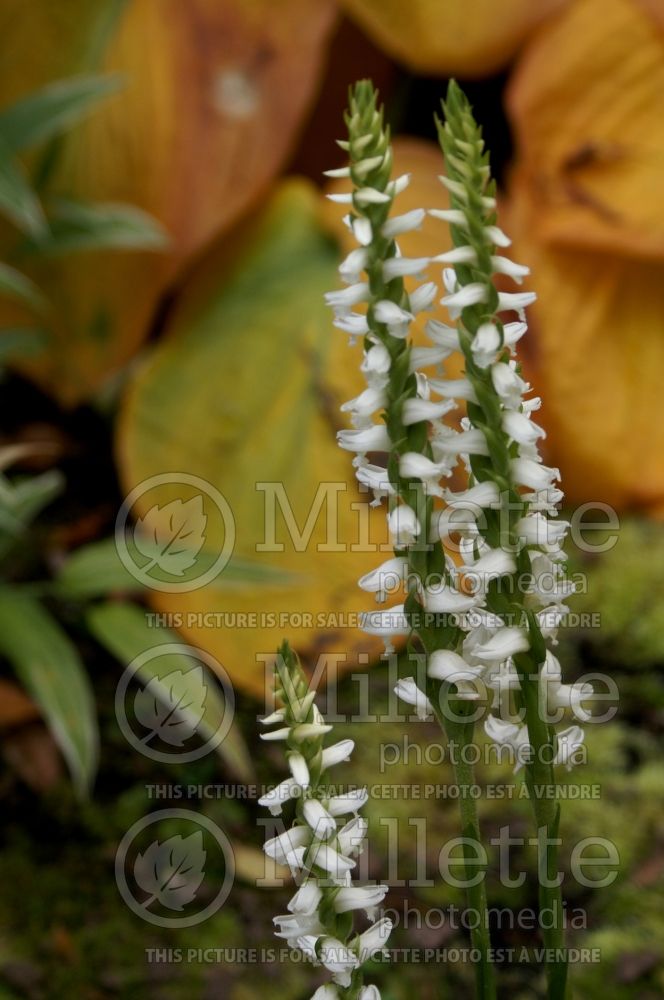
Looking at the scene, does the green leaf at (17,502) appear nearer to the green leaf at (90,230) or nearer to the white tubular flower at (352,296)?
the green leaf at (90,230)

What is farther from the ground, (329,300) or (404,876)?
(329,300)

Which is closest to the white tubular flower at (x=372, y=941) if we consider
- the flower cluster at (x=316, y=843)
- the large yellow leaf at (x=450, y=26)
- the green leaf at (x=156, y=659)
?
the flower cluster at (x=316, y=843)

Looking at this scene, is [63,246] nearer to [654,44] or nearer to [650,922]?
[654,44]

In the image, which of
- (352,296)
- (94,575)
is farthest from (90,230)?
(352,296)

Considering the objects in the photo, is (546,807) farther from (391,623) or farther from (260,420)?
(260,420)

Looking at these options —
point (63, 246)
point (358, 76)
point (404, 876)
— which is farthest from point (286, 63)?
point (404, 876)

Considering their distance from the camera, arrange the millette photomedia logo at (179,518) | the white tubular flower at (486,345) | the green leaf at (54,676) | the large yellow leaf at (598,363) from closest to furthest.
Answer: the white tubular flower at (486,345) → the green leaf at (54,676) → the millette photomedia logo at (179,518) → the large yellow leaf at (598,363)
